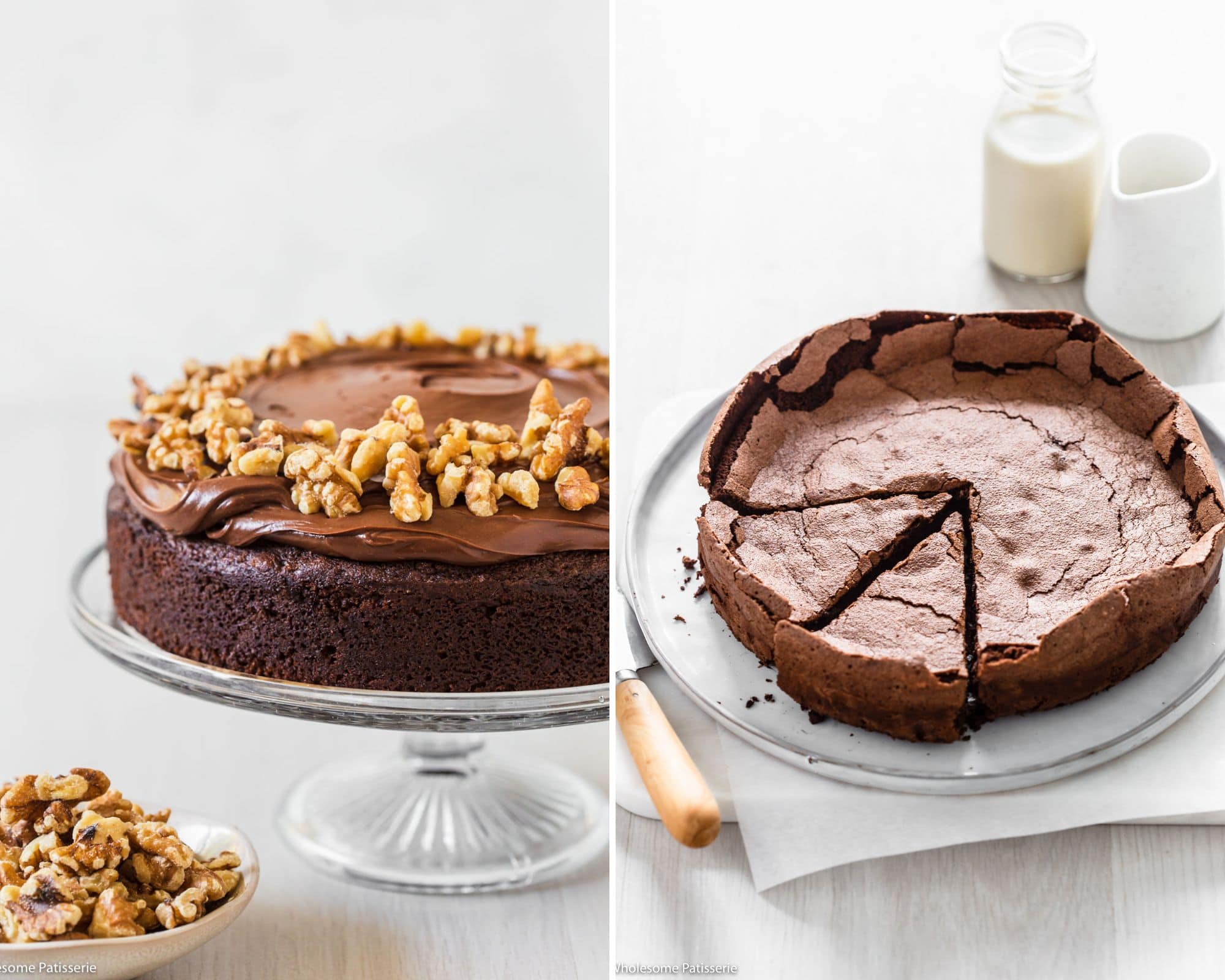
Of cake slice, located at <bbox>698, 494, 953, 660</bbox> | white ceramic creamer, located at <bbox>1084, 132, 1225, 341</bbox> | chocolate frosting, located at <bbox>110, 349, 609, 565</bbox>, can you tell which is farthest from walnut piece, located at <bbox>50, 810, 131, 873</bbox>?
white ceramic creamer, located at <bbox>1084, 132, 1225, 341</bbox>

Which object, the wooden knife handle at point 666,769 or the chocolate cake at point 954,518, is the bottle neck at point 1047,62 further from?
the wooden knife handle at point 666,769

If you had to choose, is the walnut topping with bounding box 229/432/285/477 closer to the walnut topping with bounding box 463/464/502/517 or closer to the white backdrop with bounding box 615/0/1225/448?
the walnut topping with bounding box 463/464/502/517

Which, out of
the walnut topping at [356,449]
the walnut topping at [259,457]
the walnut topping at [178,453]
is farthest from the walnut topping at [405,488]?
→ the walnut topping at [178,453]

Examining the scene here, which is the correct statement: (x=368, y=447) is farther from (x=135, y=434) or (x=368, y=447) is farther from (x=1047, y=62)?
(x=1047, y=62)

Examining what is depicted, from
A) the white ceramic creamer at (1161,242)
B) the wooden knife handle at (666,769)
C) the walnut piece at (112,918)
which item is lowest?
the walnut piece at (112,918)

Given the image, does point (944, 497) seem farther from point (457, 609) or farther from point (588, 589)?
point (457, 609)

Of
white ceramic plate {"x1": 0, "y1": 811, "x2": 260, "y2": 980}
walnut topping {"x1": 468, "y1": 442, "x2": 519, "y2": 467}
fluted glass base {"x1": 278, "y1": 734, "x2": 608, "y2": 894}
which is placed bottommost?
fluted glass base {"x1": 278, "y1": 734, "x2": 608, "y2": 894}
